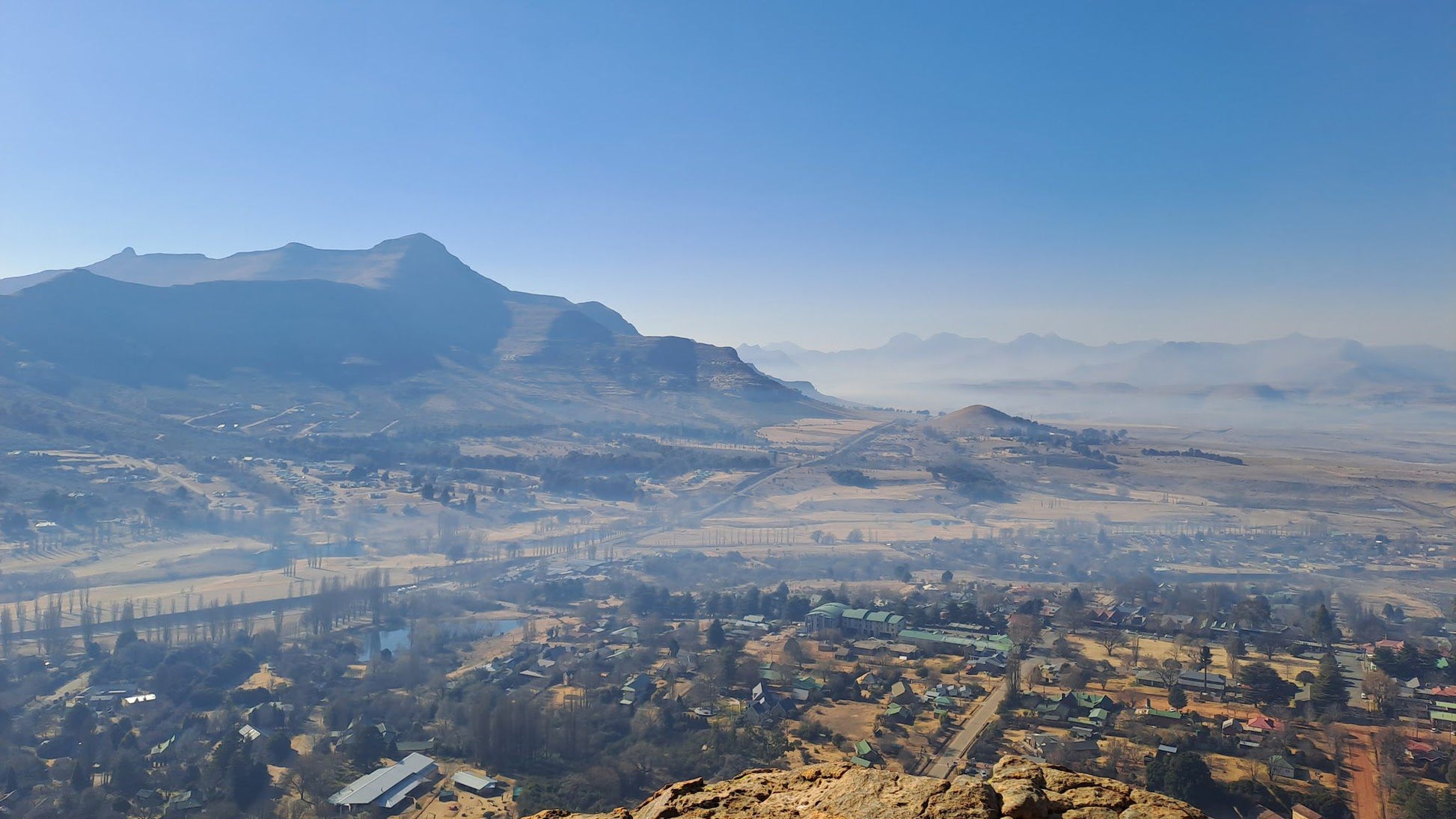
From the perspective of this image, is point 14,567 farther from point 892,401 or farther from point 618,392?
point 892,401

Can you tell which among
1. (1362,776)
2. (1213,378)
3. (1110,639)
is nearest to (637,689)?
(1110,639)

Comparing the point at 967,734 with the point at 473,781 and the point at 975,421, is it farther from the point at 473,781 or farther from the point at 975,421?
the point at 975,421

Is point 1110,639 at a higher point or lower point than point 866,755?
lower

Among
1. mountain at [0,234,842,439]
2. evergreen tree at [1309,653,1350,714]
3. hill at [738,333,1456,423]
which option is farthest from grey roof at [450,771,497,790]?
hill at [738,333,1456,423]

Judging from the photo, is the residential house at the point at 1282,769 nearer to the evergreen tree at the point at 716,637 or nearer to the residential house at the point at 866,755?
the residential house at the point at 866,755

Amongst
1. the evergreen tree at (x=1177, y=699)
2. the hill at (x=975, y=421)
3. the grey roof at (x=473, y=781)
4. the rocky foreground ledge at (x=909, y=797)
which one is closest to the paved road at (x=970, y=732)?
the evergreen tree at (x=1177, y=699)

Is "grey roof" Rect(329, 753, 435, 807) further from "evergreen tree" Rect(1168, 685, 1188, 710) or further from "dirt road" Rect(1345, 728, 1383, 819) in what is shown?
"dirt road" Rect(1345, 728, 1383, 819)
